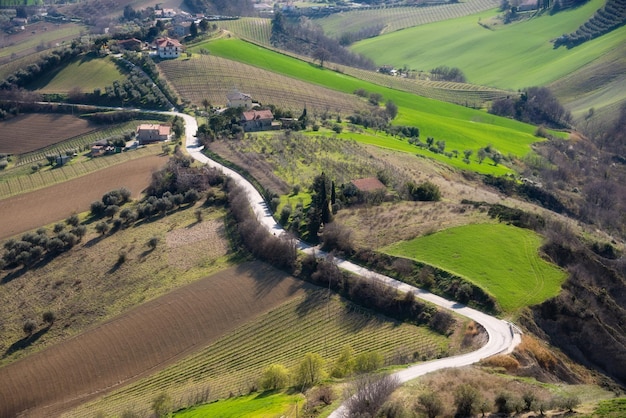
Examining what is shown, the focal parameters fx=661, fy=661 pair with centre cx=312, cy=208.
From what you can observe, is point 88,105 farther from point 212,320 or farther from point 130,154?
point 212,320

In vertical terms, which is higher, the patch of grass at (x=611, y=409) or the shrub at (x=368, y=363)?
the patch of grass at (x=611, y=409)

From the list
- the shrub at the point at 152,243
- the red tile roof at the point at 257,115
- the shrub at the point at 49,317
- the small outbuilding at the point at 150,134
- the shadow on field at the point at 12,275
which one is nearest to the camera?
the shrub at the point at 49,317

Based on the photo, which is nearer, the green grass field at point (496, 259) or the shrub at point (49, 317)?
the green grass field at point (496, 259)

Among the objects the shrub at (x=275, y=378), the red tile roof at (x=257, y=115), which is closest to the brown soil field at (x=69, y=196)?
the red tile roof at (x=257, y=115)

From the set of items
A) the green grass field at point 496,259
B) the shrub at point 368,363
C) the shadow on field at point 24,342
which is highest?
the green grass field at point 496,259

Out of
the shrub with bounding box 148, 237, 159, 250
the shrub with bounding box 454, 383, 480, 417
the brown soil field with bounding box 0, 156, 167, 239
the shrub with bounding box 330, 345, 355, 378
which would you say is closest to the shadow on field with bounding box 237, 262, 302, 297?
the shrub with bounding box 148, 237, 159, 250

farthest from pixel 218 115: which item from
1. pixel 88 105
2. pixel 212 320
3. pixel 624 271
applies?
pixel 624 271

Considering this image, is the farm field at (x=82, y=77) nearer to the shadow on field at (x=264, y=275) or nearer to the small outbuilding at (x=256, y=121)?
the small outbuilding at (x=256, y=121)

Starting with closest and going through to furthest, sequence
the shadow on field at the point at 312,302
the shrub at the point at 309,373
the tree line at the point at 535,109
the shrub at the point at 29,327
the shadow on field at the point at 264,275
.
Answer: the shrub at the point at 309,373 < the shrub at the point at 29,327 < the shadow on field at the point at 312,302 < the shadow on field at the point at 264,275 < the tree line at the point at 535,109

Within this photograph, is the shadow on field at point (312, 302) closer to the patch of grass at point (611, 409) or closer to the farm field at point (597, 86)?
the patch of grass at point (611, 409)
